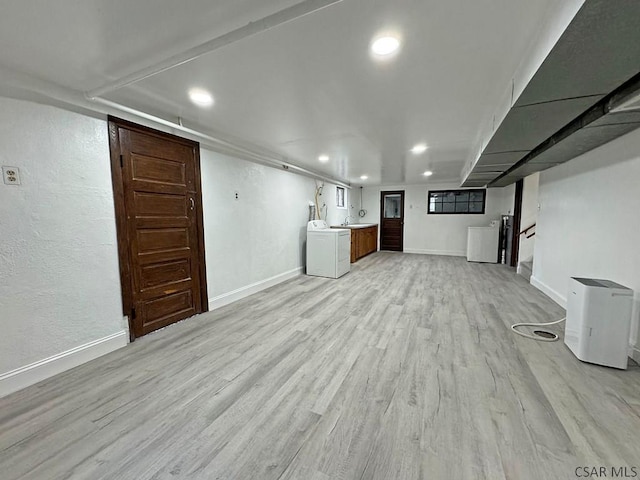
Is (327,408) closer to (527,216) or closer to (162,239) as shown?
(162,239)

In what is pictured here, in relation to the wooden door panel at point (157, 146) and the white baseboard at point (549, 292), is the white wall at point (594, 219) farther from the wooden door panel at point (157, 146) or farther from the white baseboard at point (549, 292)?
the wooden door panel at point (157, 146)

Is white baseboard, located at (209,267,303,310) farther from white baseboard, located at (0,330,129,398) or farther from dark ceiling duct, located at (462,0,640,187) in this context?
dark ceiling duct, located at (462,0,640,187)

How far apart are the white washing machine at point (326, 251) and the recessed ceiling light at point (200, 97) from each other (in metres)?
3.17

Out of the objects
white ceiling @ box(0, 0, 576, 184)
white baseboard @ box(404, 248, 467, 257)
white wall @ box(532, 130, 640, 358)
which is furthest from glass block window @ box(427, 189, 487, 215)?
white ceiling @ box(0, 0, 576, 184)

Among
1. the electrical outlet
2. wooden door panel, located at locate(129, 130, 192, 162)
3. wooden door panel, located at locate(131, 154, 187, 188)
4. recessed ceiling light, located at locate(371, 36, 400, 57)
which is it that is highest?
recessed ceiling light, located at locate(371, 36, 400, 57)

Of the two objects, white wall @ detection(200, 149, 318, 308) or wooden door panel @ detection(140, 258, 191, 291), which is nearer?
wooden door panel @ detection(140, 258, 191, 291)

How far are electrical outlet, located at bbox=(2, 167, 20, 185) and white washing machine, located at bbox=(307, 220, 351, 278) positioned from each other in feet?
13.2

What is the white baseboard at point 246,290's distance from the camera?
3.53 meters

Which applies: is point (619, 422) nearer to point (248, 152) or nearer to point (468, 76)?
point (468, 76)

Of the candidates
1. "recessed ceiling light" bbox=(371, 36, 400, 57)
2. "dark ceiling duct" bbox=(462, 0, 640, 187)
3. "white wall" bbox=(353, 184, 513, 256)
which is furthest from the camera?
"white wall" bbox=(353, 184, 513, 256)

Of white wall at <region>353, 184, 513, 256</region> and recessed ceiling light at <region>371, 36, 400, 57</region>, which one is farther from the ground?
recessed ceiling light at <region>371, 36, 400, 57</region>

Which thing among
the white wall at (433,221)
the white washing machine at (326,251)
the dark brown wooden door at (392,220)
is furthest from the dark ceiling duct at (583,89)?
the dark brown wooden door at (392,220)

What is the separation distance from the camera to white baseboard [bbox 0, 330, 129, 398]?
187 centimetres

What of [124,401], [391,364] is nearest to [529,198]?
[391,364]
